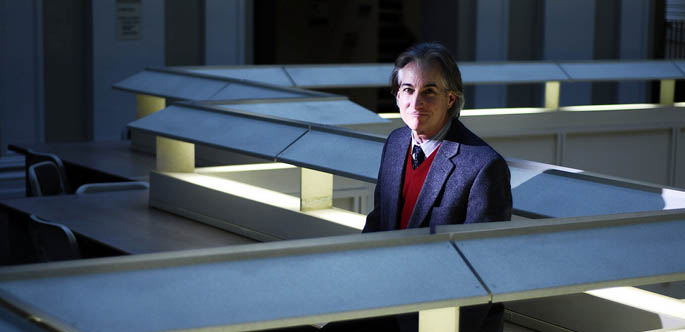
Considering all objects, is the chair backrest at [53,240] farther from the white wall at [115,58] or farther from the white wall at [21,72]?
the white wall at [115,58]

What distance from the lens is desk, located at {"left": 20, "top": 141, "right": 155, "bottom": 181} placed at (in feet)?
20.1

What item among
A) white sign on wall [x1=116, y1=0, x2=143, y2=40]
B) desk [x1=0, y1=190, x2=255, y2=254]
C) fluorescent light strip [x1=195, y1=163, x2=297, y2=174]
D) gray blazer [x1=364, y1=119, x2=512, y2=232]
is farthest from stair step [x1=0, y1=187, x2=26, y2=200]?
gray blazer [x1=364, y1=119, x2=512, y2=232]

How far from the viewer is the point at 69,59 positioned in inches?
391

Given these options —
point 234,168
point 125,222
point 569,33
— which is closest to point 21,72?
point 234,168

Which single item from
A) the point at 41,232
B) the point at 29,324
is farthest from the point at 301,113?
the point at 29,324

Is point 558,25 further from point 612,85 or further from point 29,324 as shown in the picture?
point 29,324

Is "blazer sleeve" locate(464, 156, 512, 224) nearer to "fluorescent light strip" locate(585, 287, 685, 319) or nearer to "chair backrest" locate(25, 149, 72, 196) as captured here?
"fluorescent light strip" locate(585, 287, 685, 319)

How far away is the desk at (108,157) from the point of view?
20.1 feet

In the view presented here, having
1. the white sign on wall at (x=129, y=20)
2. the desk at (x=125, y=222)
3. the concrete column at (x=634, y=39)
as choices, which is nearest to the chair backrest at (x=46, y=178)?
the desk at (x=125, y=222)

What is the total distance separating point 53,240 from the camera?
13.4ft

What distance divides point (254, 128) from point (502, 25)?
352 inches

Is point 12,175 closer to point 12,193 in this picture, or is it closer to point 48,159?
point 12,193

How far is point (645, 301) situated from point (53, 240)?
96.8 inches

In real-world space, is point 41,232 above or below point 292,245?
below
